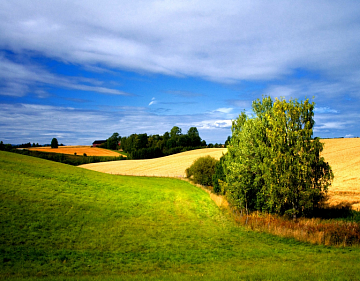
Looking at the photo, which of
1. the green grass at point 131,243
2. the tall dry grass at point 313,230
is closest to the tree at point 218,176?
the green grass at point 131,243

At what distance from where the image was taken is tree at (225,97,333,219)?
26.7 metres

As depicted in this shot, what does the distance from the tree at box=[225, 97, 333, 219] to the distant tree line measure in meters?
91.7

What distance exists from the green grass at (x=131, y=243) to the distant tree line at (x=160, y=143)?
8958 centimetres

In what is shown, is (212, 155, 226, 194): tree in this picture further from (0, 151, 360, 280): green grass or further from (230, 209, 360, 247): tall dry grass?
(230, 209, 360, 247): tall dry grass

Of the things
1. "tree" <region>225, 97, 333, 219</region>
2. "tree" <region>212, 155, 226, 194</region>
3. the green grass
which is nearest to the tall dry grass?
the green grass

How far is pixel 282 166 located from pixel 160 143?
122920 millimetres

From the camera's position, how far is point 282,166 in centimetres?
2733

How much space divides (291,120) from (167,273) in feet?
67.7

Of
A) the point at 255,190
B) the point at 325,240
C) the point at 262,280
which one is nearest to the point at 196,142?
the point at 255,190

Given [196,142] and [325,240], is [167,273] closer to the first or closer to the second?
[325,240]

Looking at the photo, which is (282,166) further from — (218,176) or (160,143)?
(160,143)

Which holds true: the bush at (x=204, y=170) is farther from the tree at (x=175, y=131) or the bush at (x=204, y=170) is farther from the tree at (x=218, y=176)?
the tree at (x=175, y=131)

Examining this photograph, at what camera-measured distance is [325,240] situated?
21438 mm

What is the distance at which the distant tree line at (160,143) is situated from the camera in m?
128
